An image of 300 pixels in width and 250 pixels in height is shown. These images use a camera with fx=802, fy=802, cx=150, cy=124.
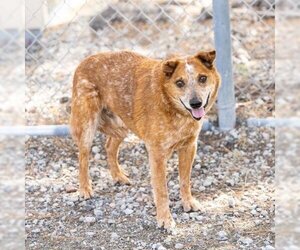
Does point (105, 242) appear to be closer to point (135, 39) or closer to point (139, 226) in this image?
point (139, 226)

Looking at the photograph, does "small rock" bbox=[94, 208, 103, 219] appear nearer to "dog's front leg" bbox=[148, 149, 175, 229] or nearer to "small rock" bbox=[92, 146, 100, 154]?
"dog's front leg" bbox=[148, 149, 175, 229]

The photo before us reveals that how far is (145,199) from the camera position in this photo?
4.50 meters

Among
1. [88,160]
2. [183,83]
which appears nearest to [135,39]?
[88,160]

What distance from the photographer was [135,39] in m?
6.78

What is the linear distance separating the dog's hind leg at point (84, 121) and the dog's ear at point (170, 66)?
611 millimetres

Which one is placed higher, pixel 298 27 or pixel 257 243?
pixel 298 27

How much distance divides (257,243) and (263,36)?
2.97m

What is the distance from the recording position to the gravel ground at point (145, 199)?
4078 millimetres

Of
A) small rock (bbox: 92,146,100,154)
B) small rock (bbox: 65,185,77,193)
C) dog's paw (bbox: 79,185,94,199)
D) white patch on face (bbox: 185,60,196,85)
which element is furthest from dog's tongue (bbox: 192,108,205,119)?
small rock (bbox: 92,146,100,154)

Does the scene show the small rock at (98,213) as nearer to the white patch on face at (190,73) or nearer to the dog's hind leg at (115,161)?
the dog's hind leg at (115,161)

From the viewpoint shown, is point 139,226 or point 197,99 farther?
point 139,226

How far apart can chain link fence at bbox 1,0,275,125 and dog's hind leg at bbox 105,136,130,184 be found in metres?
0.81

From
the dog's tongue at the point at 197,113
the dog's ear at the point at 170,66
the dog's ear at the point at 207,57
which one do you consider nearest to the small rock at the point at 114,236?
the dog's tongue at the point at 197,113

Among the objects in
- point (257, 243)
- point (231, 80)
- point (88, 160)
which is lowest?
point (257, 243)
